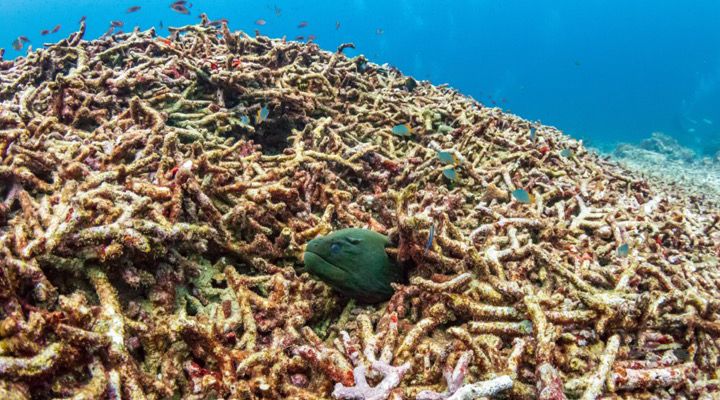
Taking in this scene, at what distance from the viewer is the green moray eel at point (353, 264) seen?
12.2 feet

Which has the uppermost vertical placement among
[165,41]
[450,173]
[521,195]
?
[165,41]

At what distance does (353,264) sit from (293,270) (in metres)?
0.72

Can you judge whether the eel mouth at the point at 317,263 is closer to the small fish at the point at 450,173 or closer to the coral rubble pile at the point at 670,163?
the small fish at the point at 450,173

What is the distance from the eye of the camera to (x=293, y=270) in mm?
4113

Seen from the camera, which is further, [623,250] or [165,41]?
[165,41]

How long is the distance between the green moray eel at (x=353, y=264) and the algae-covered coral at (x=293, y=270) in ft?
0.58

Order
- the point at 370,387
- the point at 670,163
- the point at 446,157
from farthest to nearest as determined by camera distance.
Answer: the point at 670,163, the point at 446,157, the point at 370,387

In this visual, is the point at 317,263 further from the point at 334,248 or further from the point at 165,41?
the point at 165,41

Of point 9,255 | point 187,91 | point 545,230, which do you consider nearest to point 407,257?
point 545,230

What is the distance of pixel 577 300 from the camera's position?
3283 mm

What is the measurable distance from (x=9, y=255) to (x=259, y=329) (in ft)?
5.84

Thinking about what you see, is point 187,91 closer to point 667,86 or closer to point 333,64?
point 333,64

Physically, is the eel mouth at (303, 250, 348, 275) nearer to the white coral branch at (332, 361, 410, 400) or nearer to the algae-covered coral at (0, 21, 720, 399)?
the algae-covered coral at (0, 21, 720, 399)

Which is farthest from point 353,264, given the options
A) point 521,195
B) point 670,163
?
point 670,163
